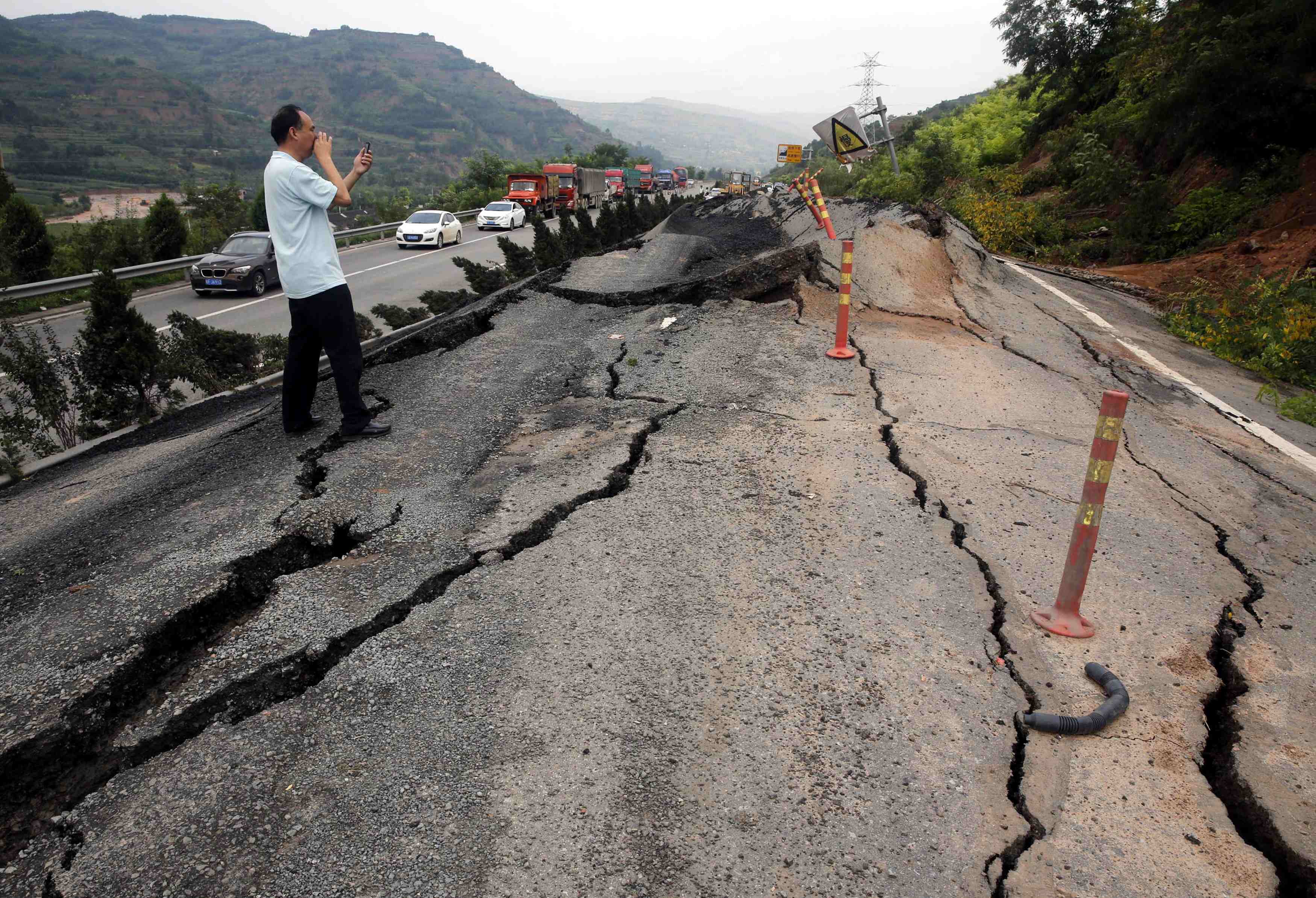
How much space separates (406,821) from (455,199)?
168 ft

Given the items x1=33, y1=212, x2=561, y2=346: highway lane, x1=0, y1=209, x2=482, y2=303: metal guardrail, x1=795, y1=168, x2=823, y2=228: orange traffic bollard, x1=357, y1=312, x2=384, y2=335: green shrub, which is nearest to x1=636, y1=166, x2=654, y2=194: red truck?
x1=33, y1=212, x2=561, y2=346: highway lane

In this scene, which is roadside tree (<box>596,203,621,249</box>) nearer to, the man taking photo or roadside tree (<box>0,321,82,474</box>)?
roadside tree (<box>0,321,82,474</box>)

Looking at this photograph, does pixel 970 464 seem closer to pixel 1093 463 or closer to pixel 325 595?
pixel 1093 463

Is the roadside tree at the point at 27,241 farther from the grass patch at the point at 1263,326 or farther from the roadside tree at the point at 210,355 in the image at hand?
the grass patch at the point at 1263,326

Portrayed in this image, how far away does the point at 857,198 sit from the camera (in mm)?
13062

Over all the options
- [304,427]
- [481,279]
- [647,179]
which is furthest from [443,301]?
[647,179]

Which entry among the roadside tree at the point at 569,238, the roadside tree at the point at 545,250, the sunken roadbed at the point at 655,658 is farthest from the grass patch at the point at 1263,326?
the roadside tree at the point at 569,238

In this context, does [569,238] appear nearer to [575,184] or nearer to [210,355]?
[210,355]

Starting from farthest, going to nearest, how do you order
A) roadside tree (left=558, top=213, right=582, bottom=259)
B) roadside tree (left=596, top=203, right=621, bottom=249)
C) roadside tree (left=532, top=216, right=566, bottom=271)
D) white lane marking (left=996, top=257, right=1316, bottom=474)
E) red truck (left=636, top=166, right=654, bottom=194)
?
red truck (left=636, top=166, right=654, bottom=194)
roadside tree (left=596, top=203, right=621, bottom=249)
roadside tree (left=558, top=213, right=582, bottom=259)
roadside tree (left=532, top=216, right=566, bottom=271)
white lane marking (left=996, top=257, right=1316, bottom=474)

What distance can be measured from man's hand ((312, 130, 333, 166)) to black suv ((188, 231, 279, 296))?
46.0ft

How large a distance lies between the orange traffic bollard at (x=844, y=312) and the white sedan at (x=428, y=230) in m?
22.9

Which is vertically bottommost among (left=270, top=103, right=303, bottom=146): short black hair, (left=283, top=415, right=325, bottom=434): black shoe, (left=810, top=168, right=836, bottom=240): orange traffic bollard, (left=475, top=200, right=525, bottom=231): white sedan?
(left=475, top=200, right=525, bottom=231): white sedan

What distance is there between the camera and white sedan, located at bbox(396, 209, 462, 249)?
1056 inches

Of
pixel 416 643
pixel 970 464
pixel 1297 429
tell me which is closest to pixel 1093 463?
pixel 970 464
